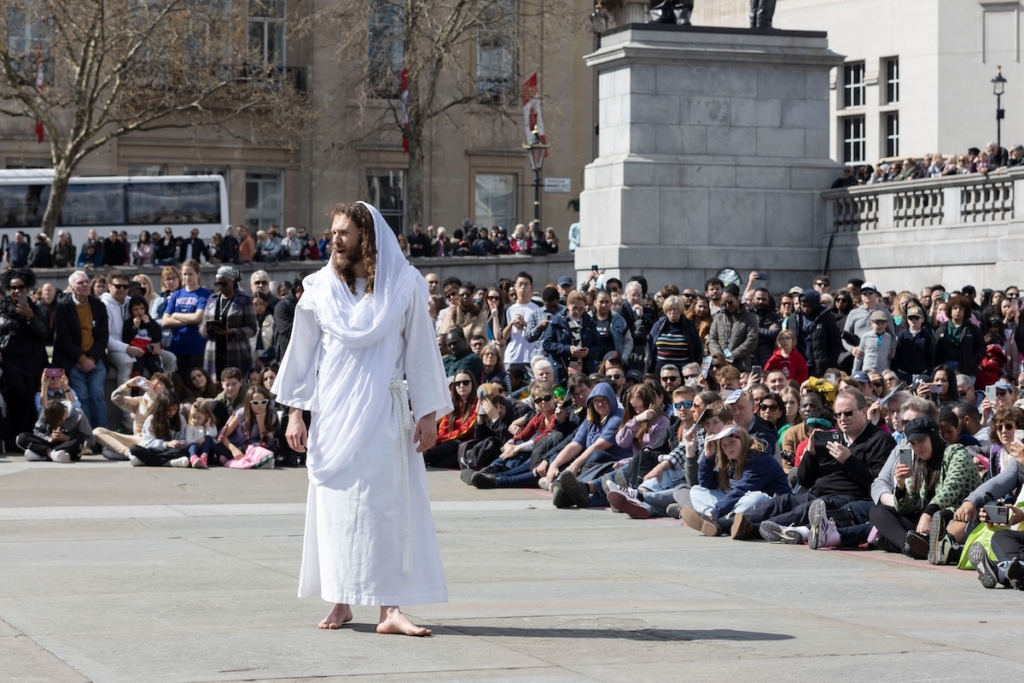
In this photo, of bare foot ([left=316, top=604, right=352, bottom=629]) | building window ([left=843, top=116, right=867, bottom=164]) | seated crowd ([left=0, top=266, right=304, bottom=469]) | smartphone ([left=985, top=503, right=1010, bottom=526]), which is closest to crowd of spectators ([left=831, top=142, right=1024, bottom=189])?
seated crowd ([left=0, top=266, right=304, bottom=469])

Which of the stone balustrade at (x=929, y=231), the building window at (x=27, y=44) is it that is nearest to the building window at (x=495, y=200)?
the building window at (x=27, y=44)

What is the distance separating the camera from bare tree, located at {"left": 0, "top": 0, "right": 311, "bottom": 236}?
4106 cm

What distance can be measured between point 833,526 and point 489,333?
9.31 metres

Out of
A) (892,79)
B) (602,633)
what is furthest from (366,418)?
(892,79)

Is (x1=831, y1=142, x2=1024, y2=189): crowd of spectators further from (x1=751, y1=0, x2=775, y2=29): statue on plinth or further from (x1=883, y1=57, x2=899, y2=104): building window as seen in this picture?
(x1=883, y1=57, x2=899, y2=104): building window

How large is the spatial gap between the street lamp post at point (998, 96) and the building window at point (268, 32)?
758 inches

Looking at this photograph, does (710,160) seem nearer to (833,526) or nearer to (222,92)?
(833,526)

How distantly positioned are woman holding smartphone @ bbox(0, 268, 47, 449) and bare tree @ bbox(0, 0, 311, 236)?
22.8 meters

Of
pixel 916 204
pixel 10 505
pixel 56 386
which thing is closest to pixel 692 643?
pixel 10 505

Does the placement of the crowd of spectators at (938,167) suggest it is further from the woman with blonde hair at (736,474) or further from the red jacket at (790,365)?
the woman with blonde hair at (736,474)

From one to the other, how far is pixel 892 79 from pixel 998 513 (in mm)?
43299

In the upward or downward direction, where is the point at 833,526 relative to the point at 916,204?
downward

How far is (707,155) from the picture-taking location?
2509 centimetres

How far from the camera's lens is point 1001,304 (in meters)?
19.4
